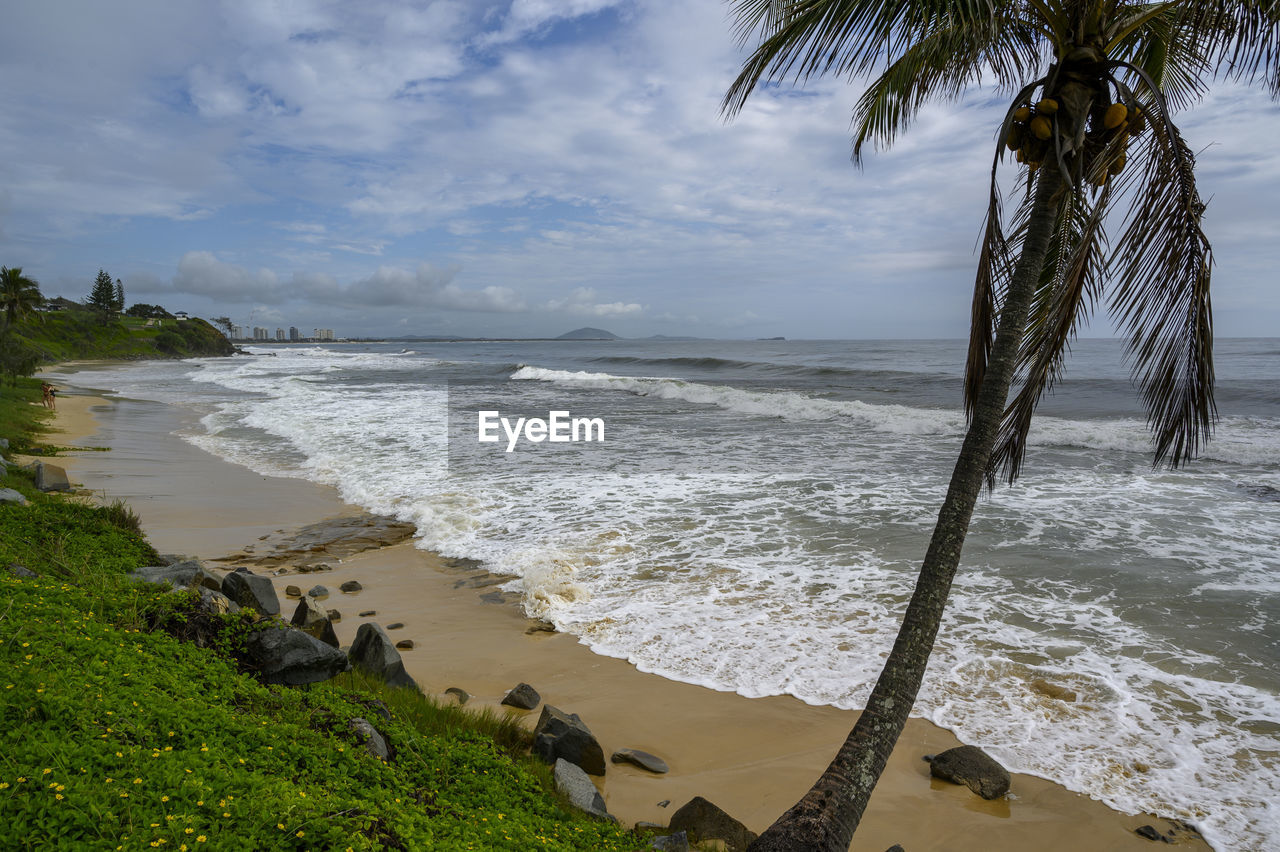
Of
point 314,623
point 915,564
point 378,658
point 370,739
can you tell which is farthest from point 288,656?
point 915,564

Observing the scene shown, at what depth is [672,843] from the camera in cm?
355

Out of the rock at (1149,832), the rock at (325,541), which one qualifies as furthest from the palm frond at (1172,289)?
the rock at (325,541)

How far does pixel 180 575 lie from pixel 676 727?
4.10m

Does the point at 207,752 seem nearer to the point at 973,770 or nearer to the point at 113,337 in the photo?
the point at 973,770

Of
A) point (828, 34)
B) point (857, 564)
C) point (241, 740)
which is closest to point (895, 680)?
point (241, 740)

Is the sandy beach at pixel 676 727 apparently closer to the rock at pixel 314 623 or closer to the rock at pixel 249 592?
the rock at pixel 314 623

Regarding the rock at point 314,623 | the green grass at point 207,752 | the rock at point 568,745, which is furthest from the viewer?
the rock at point 314,623

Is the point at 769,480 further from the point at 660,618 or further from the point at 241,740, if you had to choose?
the point at 241,740

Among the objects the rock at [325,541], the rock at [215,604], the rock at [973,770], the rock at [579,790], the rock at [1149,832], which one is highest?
the rock at [215,604]

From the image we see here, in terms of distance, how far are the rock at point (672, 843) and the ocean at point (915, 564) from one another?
216 centimetres

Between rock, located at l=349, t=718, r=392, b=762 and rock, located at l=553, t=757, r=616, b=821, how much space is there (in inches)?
39.4

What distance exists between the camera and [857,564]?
8.55m

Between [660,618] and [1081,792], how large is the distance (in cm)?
371

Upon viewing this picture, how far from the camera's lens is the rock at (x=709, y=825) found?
3.83 m
